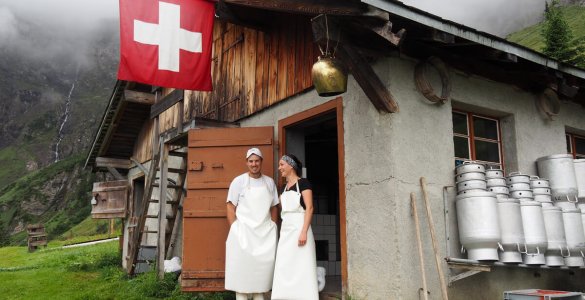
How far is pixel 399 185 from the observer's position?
5.25m

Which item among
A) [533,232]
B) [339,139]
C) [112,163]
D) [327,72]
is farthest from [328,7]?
[112,163]

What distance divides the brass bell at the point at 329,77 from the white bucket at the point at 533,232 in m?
2.48

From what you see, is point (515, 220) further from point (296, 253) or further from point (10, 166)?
point (10, 166)

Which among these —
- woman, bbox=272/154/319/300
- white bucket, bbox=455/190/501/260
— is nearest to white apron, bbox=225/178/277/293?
woman, bbox=272/154/319/300

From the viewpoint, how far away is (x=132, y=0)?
5.89 metres

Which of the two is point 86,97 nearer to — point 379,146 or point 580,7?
point 580,7

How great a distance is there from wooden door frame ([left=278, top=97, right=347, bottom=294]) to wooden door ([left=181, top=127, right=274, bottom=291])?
0.63 ft

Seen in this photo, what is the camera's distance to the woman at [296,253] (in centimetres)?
515

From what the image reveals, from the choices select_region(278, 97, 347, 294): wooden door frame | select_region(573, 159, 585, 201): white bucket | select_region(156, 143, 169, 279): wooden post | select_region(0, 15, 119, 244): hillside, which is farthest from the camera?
select_region(0, 15, 119, 244): hillside

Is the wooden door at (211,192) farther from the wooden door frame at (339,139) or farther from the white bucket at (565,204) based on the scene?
the white bucket at (565,204)

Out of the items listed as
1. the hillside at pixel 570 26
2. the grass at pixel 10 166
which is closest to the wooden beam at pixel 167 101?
the hillside at pixel 570 26

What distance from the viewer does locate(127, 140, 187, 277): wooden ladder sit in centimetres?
820

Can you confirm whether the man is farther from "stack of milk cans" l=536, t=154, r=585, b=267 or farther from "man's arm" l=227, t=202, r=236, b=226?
"stack of milk cans" l=536, t=154, r=585, b=267

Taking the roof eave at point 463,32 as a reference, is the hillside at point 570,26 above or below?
above
